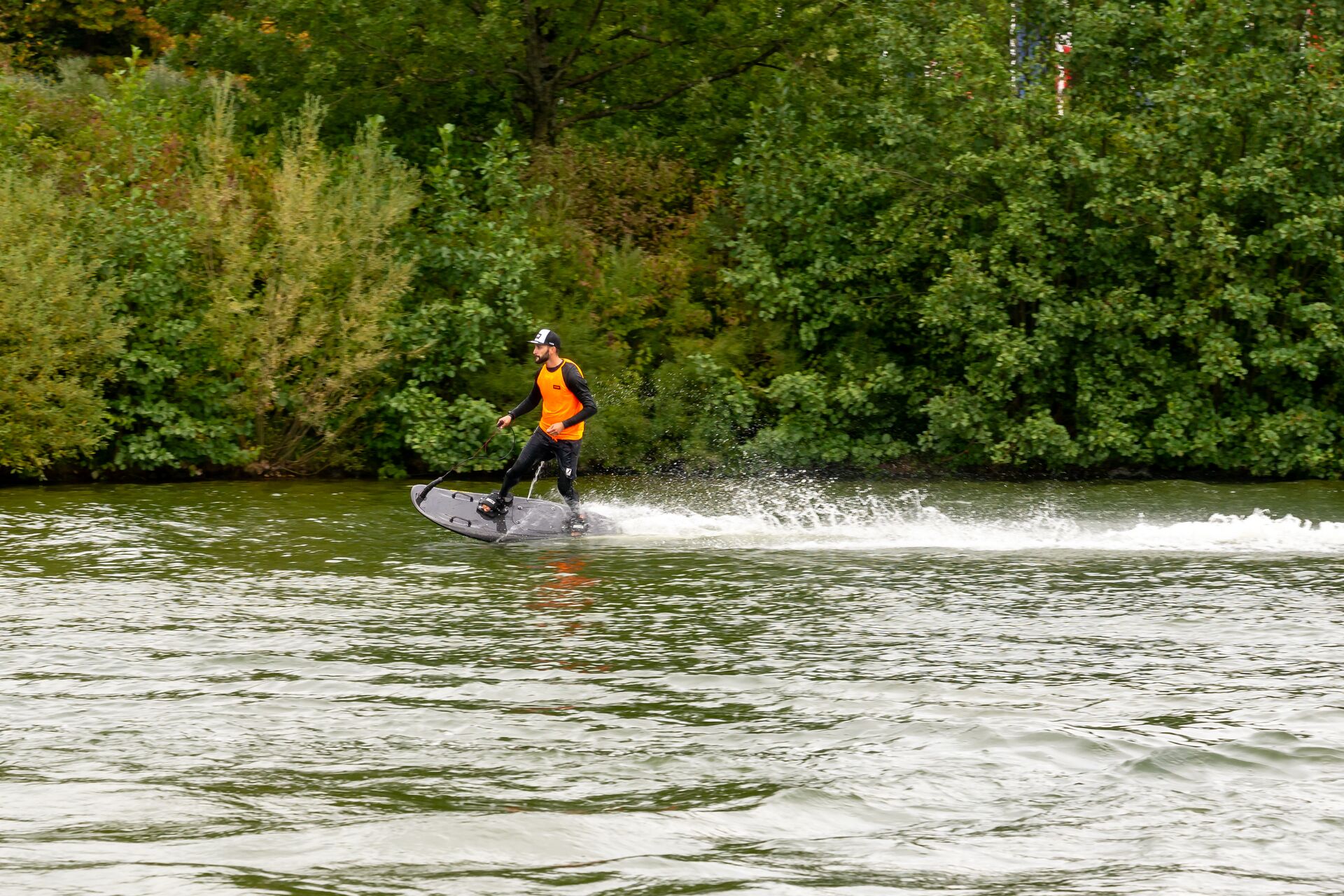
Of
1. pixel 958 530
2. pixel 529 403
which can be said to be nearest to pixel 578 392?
pixel 529 403

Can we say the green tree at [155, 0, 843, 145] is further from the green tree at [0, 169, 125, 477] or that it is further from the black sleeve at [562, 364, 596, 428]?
the black sleeve at [562, 364, 596, 428]

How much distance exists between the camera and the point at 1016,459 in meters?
21.7

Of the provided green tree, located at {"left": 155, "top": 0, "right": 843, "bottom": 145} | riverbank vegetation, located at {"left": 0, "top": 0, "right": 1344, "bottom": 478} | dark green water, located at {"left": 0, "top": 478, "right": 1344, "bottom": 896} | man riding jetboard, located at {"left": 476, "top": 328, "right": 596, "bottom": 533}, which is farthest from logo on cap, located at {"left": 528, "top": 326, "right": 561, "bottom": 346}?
green tree, located at {"left": 155, "top": 0, "right": 843, "bottom": 145}

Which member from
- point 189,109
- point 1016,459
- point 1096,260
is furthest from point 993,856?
point 189,109

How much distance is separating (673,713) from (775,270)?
50.4 feet

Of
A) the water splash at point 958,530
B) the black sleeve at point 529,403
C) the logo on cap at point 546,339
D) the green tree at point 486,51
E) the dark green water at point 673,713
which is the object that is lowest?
the dark green water at point 673,713

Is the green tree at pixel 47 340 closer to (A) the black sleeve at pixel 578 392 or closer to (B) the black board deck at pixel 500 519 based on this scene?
(B) the black board deck at pixel 500 519

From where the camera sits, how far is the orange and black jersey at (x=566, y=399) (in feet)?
49.3

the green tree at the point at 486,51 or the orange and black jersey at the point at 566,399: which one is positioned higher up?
the green tree at the point at 486,51

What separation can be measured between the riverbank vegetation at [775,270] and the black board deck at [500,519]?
5.55 m

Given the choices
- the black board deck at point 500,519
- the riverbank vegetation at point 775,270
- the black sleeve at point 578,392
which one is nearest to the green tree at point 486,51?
the riverbank vegetation at point 775,270

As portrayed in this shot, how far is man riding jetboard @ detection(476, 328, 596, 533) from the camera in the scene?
15.0 m

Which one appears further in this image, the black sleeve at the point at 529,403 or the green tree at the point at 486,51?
the green tree at the point at 486,51

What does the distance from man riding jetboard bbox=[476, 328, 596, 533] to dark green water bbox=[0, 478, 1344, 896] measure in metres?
0.54
